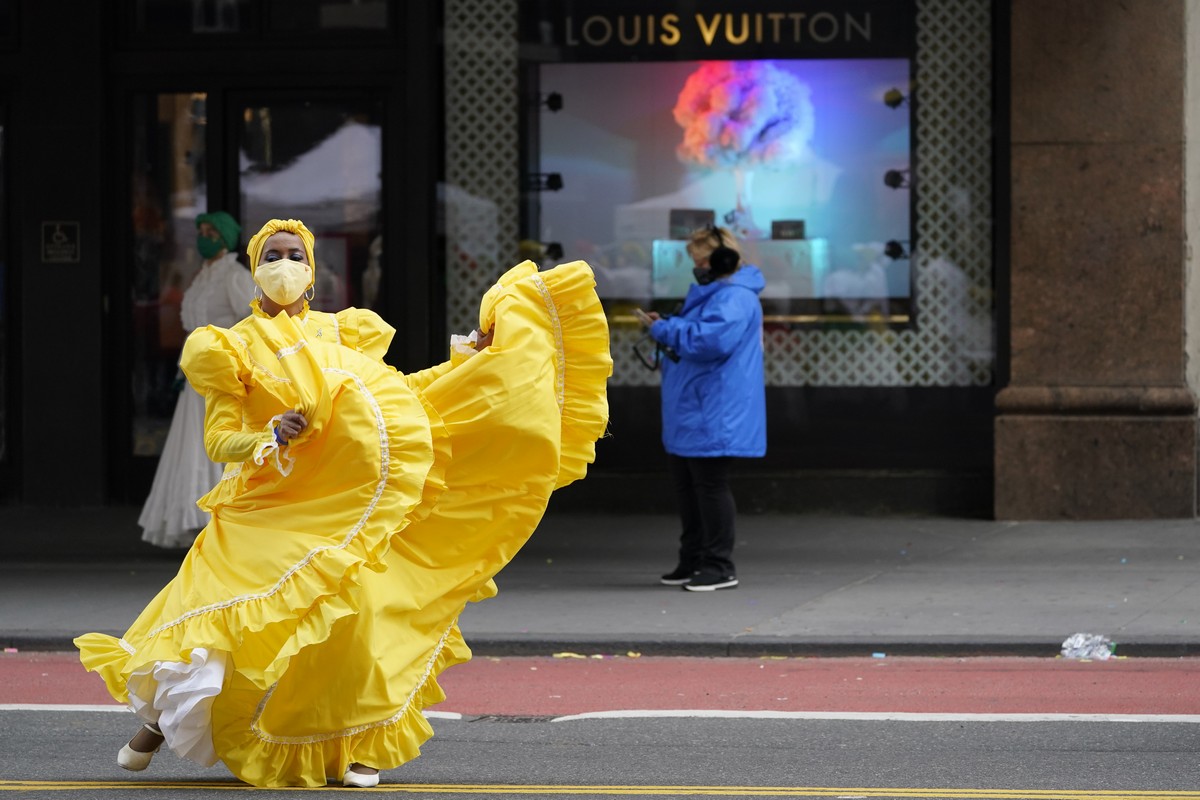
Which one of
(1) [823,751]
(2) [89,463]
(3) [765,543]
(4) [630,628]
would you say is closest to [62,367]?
(2) [89,463]

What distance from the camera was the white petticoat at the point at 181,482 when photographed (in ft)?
38.1

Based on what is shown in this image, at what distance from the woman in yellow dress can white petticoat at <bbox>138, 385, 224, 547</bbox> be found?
5.57 meters

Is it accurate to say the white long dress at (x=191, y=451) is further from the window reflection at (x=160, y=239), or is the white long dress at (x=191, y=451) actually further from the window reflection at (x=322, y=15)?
the window reflection at (x=322, y=15)

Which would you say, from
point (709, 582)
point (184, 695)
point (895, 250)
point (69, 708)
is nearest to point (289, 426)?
point (184, 695)

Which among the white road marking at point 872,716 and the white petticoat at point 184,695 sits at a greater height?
the white petticoat at point 184,695

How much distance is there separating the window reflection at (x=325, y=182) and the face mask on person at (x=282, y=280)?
8293 mm

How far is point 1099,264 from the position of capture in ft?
42.1

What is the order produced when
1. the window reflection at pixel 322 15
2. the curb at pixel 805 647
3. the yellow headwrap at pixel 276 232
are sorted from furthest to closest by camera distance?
the window reflection at pixel 322 15, the curb at pixel 805 647, the yellow headwrap at pixel 276 232

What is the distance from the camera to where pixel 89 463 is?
46.6 feet

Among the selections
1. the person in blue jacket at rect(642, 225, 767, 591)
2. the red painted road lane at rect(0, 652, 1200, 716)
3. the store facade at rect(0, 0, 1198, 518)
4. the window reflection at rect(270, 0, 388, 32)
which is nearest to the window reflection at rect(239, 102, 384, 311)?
the store facade at rect(0, 0, 1198, 518)

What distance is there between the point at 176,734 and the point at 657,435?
838 centimetres

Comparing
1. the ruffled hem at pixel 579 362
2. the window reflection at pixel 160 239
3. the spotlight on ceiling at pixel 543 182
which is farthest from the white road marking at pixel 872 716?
the window reflection at pixel 160 239

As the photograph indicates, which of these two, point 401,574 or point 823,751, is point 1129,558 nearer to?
point 823,751

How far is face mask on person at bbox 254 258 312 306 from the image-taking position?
5.88 m
